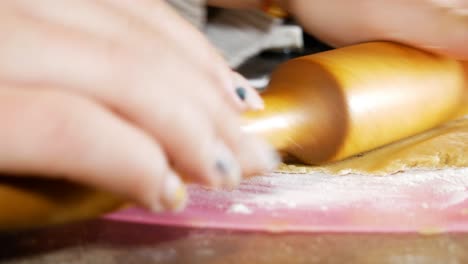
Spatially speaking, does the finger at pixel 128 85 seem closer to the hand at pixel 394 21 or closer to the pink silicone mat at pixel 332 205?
the pink silicone mat at pixel 332 205

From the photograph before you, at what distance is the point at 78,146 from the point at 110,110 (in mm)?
33

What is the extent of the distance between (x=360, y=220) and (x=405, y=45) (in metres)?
0.26

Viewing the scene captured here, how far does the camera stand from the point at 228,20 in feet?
2.96

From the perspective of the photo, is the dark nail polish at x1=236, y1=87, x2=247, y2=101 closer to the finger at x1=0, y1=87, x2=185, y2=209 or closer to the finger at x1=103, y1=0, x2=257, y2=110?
the finger at x1=103, y1=0, x2=257, y2=110

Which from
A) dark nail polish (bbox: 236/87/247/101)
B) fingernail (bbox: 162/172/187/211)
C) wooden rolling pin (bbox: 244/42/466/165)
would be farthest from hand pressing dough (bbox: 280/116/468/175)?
fingernail (bbox: 162/172/187/211)

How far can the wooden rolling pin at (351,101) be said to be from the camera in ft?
1.69

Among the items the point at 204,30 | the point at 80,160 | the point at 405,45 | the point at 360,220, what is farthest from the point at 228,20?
the point at 80,160

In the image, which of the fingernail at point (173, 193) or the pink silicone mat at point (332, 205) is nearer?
the fingernail at point (173, 193)

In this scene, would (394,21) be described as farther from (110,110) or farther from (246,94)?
(110,110)

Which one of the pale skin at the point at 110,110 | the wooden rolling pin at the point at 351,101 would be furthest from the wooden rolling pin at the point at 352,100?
the pale skin at the point at 110,110

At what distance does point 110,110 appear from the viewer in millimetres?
313

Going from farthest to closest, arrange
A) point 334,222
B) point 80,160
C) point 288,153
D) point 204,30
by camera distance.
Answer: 1. point 204,30
2. point 288,153
3. point 334,222
4. point 80,160

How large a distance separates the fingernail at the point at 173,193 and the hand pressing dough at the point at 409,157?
215mm

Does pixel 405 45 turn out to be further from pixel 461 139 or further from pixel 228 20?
pixel 228 20
